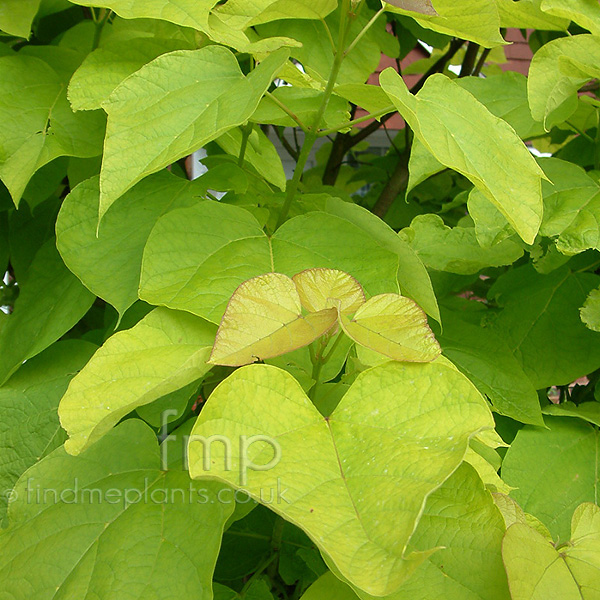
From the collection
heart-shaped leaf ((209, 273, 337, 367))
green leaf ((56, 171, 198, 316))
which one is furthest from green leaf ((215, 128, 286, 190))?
heart-shaped leaf ((209, 273, 337, 367))

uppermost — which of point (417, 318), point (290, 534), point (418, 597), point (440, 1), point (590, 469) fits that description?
point (440, 1)

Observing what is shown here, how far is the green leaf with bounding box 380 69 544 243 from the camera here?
0.46 metres

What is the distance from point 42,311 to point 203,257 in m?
0.24

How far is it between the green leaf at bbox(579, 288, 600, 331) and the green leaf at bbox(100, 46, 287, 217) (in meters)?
0.44

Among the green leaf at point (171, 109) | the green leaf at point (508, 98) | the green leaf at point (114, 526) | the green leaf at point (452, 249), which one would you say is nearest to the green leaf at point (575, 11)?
the green leaf at point (508, 98)

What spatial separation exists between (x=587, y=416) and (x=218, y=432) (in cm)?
49

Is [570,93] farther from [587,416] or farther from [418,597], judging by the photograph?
[418,597]

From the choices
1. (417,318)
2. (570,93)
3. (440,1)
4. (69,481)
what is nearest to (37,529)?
(69,481)

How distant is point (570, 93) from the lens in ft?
2.25

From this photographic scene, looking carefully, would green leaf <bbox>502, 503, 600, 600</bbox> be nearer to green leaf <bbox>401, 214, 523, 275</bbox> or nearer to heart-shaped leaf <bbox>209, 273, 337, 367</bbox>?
heart-shaped leaf <bbox>209, 273, 337, 367</bbox>

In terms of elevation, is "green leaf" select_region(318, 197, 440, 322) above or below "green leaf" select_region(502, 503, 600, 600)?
above

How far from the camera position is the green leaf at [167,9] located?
0.54m

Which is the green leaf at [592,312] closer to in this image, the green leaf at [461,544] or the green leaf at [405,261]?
the green leaf at [405,261]

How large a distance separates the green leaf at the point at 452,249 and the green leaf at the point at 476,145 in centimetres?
22
